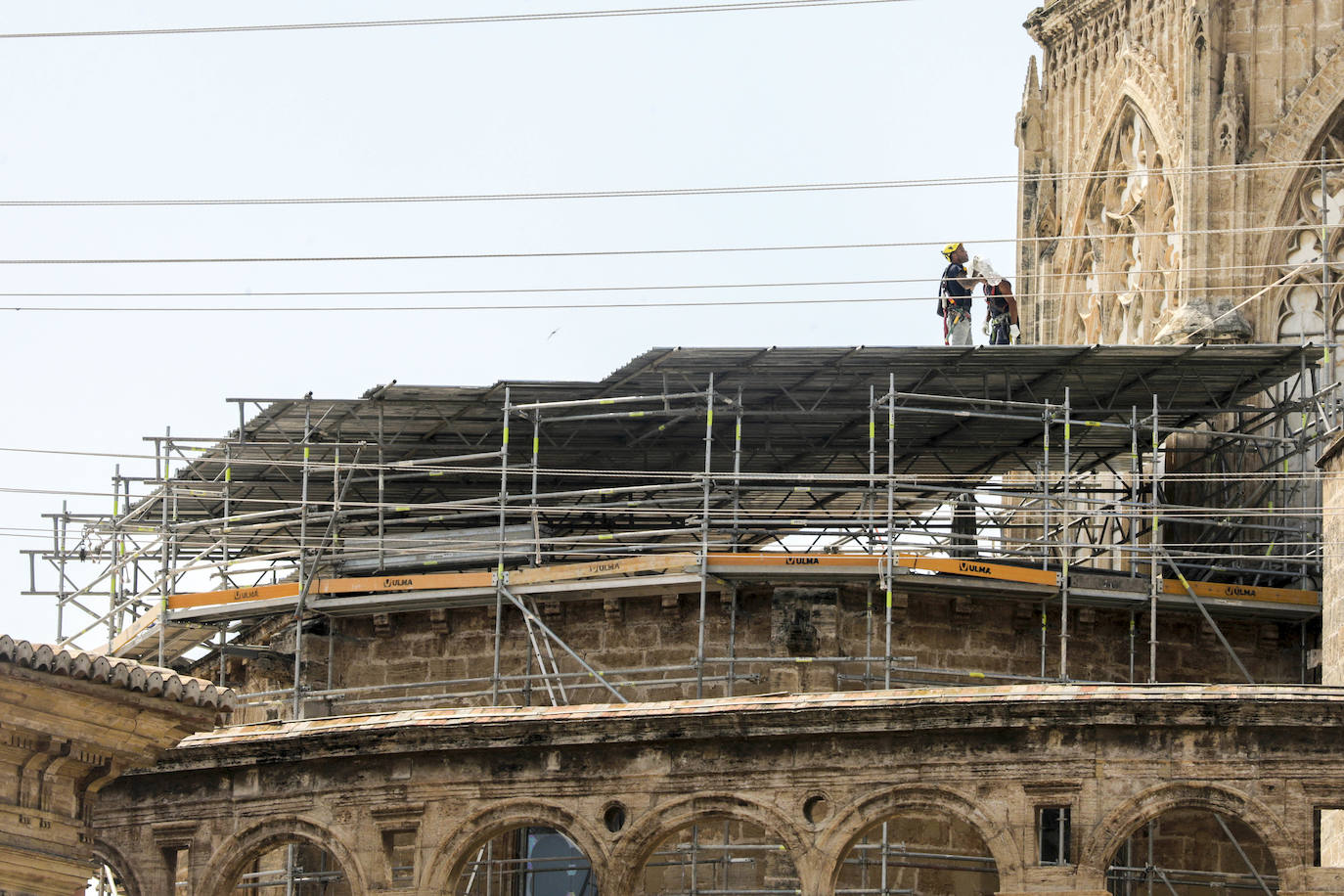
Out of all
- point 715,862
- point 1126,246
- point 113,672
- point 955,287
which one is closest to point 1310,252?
point 1126,246

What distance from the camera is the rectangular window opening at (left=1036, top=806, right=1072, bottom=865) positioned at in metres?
37.3

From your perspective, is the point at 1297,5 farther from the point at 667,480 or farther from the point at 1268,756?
the point at 1268,756

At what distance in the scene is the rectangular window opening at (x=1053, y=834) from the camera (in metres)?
37.3

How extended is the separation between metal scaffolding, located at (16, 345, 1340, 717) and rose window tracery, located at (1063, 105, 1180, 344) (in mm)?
3546

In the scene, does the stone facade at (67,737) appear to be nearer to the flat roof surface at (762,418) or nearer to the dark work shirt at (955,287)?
the flat roof surface at (762,418)

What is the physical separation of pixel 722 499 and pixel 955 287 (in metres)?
5.77

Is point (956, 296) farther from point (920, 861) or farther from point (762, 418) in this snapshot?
point (920, 861)

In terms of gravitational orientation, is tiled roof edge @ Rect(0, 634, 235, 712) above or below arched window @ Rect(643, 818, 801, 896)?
above

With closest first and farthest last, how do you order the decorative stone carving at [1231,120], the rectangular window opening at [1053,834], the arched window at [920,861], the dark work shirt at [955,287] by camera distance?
the rectangular window opening at [1053,834] → the arched window at [920,861] → the dark work shirt at [955,287] → the decorative stone carving at [1231,120]

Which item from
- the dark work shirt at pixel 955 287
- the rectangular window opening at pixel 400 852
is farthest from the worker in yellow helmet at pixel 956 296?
the rectangular window opening at pixel 400 852

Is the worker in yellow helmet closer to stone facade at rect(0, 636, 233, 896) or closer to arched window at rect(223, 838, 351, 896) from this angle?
arched window at rect(223, 838, 351, 896)

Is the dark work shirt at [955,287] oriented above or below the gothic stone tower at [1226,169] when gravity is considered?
below

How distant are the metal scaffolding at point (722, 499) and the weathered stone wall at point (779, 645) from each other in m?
0.14

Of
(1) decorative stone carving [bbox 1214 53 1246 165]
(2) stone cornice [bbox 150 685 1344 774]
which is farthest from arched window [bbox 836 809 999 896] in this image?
(1) decorative stone carving [bbox 1214 53 1246 165]
